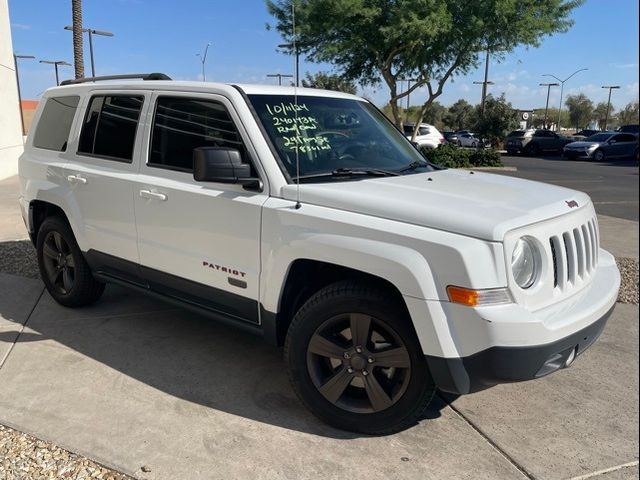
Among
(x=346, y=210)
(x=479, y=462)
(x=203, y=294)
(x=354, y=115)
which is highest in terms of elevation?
(x=354, y=115)

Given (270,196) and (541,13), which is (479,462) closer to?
(270,196)

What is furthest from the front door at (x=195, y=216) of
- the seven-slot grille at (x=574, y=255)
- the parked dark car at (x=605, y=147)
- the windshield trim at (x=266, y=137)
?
the parked dark car at (x=605, y=147)

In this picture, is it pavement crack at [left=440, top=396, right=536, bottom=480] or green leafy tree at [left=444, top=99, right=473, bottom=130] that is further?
green leafy tree at [left=444, top=99, right=473, bottom=130]

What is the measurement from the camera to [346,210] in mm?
2918

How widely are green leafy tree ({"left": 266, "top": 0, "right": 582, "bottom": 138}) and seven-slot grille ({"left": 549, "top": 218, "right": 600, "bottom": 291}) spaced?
13671mm

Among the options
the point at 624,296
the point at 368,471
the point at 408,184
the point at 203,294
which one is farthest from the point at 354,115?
the point at 624,296

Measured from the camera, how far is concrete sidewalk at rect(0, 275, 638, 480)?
2.83m

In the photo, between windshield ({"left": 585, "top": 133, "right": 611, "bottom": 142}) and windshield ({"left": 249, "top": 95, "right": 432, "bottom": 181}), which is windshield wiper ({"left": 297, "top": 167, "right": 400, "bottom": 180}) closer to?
windshield ({"left": 249, "top": 95, "right": 432, "bottom": 181})

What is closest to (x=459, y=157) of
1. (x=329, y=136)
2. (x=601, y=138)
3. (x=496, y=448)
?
(x=601, y=138)

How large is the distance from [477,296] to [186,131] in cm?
228

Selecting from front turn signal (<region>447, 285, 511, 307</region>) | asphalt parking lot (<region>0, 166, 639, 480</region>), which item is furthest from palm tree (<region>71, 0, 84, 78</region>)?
front turn signal (<region>447, 285, 511, 307</region>)

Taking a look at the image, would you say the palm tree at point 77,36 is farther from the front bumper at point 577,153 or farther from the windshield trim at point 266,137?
the front bumper at point 577,153

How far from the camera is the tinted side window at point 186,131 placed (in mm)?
3518

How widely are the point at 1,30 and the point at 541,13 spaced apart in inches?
603
